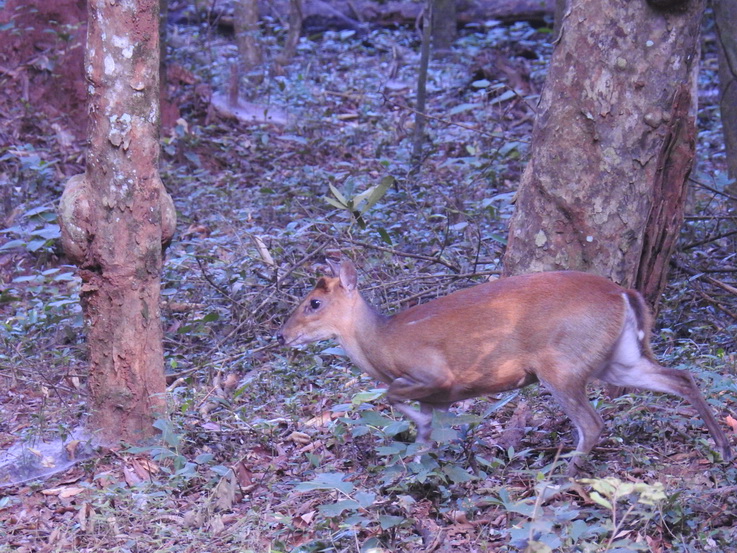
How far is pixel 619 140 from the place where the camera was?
18.7ft

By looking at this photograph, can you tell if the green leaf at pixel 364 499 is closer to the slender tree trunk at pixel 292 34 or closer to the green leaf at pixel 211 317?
the green leaf at pixel 211 317

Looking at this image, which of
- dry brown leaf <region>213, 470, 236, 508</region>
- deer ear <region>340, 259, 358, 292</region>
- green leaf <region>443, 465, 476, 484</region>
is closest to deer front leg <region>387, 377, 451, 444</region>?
green leaf <region>443, 465, 476, 484</region>

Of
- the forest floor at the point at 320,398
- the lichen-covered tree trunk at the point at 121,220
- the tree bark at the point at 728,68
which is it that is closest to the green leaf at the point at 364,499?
the forest floor at the point at 320,398

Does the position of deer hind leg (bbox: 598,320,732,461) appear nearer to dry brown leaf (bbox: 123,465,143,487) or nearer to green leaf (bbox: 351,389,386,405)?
green leaf (bbox: 351,389,386,405)

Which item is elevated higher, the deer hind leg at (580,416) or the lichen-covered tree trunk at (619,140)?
the lichen-covered tree trunk at (619,140)

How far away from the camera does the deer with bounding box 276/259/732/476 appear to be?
482 cm

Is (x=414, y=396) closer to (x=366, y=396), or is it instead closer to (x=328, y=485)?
(x=366, y=396)

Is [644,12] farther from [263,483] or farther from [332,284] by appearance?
[263,483]

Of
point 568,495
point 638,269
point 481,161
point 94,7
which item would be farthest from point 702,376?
point 481,161

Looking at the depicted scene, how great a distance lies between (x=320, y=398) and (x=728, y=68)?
4825 millimetres

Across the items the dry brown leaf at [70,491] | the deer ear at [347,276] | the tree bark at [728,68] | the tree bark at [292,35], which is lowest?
the tree bark at [292,35]

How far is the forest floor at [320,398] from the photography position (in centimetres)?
428

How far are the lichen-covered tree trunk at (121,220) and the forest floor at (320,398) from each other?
1.11ft

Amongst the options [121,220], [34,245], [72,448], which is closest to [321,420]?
[72,448]
